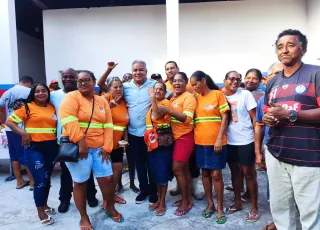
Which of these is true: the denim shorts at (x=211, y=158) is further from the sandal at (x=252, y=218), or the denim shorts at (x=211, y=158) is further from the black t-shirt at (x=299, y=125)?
the black t-shirt at (x=299, y=125)

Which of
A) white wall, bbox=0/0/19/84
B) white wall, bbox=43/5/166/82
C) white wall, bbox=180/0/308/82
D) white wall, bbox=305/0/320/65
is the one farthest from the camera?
white wall, bbox=43/5/166/82

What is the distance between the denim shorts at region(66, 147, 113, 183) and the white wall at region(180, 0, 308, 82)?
609 centimetres

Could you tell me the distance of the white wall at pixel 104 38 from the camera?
8.50 metres

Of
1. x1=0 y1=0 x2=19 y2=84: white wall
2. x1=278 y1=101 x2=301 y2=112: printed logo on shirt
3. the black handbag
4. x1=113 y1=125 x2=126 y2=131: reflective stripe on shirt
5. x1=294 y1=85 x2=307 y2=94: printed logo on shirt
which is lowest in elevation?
the black handbag

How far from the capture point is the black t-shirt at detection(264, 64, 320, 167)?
1.87 metres

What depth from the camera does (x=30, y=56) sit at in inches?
476

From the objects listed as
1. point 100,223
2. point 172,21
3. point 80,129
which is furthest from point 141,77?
point 172,21

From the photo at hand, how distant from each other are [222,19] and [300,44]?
685cm

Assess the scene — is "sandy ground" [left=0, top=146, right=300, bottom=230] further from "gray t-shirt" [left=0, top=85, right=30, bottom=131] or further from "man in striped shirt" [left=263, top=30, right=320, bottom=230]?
"gray t-shirt" [left=0, top=85, right=30, bottom=131]

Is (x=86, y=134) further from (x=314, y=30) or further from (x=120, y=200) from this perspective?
(x=314, y=30)

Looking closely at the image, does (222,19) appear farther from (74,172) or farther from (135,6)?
(74,172)

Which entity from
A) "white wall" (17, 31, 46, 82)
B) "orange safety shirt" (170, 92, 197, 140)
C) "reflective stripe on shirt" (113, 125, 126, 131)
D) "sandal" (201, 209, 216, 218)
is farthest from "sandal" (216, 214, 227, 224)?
"white wall" (17, 31, 46, 82)

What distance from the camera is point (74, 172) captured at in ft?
9.02

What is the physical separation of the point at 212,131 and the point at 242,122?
0.36 metres
